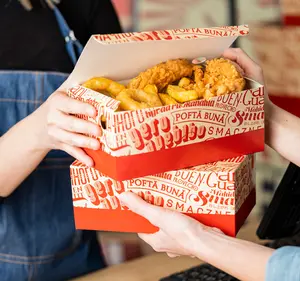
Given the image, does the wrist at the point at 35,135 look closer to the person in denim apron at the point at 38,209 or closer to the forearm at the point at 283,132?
the person in denim apron at the point at 38,209

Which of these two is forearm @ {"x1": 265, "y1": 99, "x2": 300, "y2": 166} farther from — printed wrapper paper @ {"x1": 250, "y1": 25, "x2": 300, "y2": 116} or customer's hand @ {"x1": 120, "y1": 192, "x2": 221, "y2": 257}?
printed wrapper paper @ {"x1": 250, "y1": 25, "x2": 300, "y2": 116}

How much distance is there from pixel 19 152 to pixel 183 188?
1.27 ft

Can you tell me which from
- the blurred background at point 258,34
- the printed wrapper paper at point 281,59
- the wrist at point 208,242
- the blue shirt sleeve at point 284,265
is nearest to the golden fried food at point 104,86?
the wrist at point 208,242

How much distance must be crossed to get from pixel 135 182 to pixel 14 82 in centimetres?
51

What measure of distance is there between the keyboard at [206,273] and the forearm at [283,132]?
22 centimetres

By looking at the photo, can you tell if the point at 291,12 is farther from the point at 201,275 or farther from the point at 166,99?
the point at 166,99

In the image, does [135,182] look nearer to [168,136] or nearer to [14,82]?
[168,136]

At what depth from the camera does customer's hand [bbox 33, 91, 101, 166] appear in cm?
100

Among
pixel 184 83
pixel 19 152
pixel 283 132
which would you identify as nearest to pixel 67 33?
pixel 19 152

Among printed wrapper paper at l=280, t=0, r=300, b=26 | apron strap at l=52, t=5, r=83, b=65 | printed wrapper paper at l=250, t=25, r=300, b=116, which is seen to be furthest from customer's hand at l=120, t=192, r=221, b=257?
printed wrapper paper at l=280, t=0, r=300, b=26

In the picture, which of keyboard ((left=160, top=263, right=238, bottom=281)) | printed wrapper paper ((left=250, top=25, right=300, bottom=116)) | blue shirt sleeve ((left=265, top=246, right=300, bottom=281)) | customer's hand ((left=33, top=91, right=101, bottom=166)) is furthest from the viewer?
printed wrapper paper ((left=250, top=25, right=300, bottom=116))

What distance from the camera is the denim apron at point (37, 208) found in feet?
4.60

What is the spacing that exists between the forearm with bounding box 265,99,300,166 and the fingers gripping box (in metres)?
0.15

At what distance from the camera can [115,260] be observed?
9.08 feet
